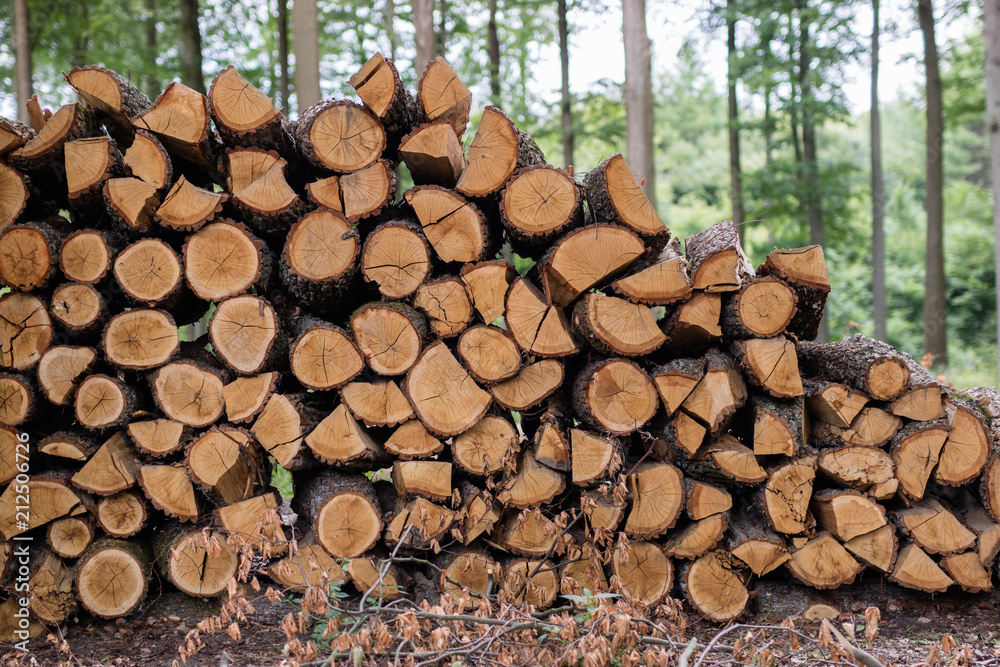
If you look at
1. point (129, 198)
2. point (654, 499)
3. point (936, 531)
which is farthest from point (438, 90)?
point (936, 531)

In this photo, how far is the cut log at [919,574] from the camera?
2.76 m

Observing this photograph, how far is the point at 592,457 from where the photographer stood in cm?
272

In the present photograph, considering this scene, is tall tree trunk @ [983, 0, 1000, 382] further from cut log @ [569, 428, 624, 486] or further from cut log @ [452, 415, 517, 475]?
cut log @ [452, 415, 517, 475]

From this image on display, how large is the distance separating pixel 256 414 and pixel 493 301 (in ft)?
3.94

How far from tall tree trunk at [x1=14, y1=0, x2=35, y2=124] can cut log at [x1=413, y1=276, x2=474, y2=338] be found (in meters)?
6.63

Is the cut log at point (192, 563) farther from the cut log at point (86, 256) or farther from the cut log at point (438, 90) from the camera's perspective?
the cut log at point (438, 90)

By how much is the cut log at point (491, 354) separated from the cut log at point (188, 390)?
115 cm

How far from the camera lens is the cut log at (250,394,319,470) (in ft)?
9.03

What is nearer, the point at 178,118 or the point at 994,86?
the point at 178,118

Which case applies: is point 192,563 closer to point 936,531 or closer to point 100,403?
point 100,403

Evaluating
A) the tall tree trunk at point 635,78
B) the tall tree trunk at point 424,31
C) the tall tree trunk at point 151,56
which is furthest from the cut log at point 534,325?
the tall tree trunk at point 151,56

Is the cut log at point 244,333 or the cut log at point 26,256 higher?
the cut log at point 26,256

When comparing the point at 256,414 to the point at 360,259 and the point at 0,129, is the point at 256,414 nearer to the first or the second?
the point at 360,259

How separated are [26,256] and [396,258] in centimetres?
164
